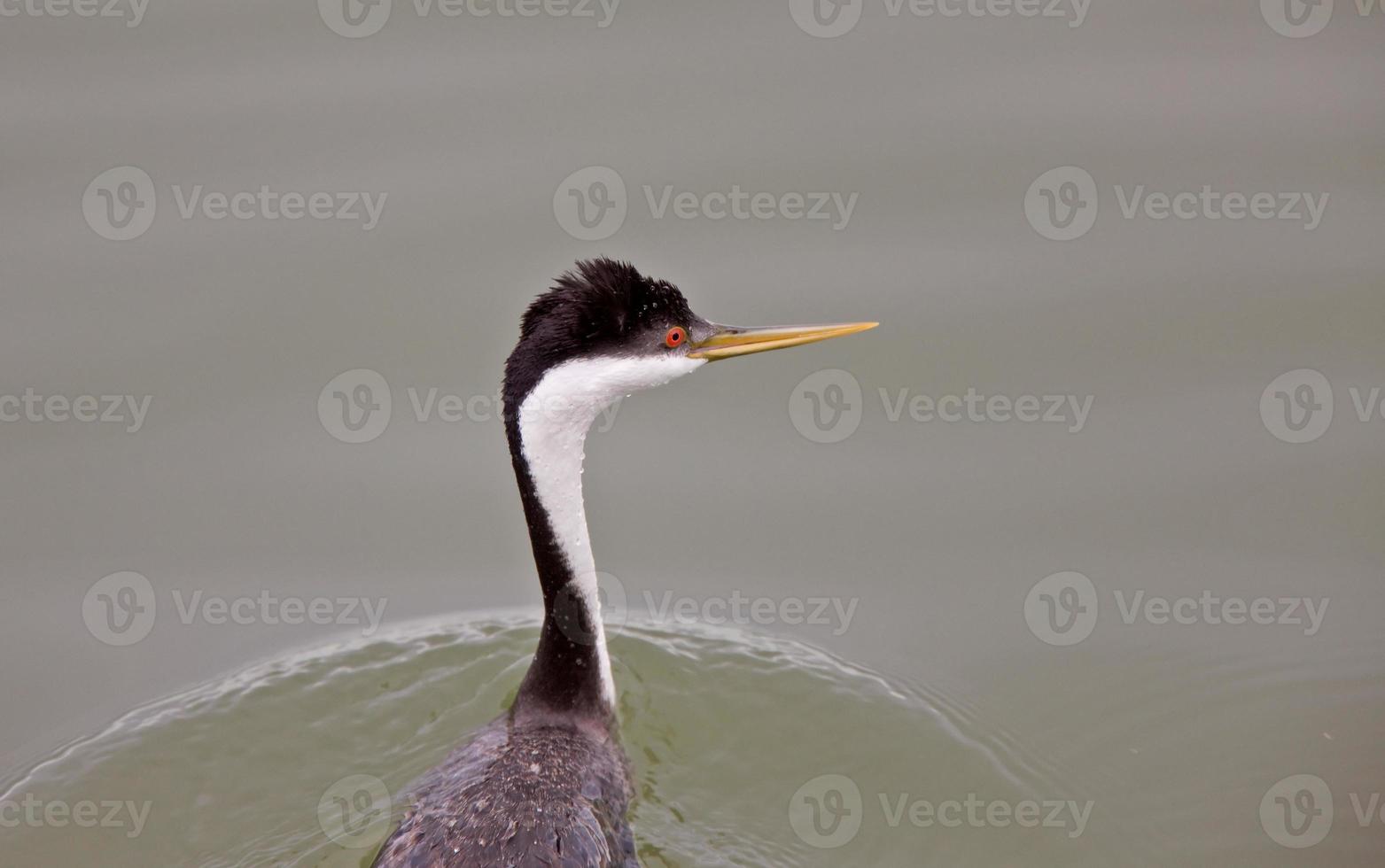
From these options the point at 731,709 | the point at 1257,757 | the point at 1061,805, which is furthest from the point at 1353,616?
the point at 731,709

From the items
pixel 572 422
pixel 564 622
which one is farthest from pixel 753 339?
pixel 564 622

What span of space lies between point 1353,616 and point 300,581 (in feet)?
16.5

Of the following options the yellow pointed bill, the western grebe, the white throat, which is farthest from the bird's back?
the yellow pointed bill

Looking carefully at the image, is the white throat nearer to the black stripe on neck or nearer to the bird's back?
the black stripe on neck

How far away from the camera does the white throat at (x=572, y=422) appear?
5.32 metres

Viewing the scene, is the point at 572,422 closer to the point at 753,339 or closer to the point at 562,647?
the point at 753,339

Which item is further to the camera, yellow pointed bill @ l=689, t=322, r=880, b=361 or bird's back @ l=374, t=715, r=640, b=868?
yellow pointed bill @ l=689, t=322, r=880, b=361

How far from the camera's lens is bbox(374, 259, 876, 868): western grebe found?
4.95 m

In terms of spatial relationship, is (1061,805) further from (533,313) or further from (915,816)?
(533,313)

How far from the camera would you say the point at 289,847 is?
18.8 feet

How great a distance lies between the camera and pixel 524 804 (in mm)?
5055

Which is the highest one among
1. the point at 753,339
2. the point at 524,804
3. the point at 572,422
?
the point at 753,339

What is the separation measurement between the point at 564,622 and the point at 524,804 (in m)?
0.99

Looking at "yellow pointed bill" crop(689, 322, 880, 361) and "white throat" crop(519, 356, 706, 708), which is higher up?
"yellow pointed bill" crop(689, 322, 880, 361)
